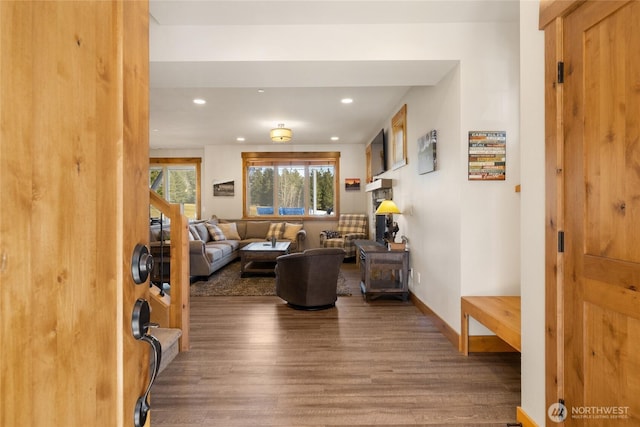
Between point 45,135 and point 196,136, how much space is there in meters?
7.34

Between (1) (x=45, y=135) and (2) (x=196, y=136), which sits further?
(2) (x=196, y=136)

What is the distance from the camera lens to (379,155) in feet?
20.1

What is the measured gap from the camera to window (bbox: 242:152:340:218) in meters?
8.26

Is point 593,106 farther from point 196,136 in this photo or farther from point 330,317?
point 196,136

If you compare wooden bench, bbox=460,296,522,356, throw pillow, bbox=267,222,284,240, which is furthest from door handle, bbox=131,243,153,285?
throw pillow, bbox=267,222,284,240

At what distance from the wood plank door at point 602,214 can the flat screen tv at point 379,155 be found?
168 inches

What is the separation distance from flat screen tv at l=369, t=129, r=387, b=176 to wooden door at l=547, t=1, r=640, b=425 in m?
4.23

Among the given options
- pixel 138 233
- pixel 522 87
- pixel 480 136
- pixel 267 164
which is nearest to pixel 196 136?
pixel 267 164

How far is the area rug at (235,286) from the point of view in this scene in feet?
15.3

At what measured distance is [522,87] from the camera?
186 cm

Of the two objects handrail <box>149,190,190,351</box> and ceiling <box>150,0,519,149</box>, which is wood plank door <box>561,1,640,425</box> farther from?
handrail <box>149,190,190,351</box>

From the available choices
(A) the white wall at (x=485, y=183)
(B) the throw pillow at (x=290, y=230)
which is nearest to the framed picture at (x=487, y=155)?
(A) the white wall at (x=485, y=183)

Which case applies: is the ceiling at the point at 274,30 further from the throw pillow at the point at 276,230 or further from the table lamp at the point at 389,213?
the throw pillow at the point at 276,230

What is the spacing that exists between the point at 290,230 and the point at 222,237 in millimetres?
1501
